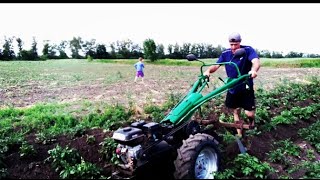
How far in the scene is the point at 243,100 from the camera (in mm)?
6262

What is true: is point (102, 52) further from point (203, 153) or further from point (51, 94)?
point (203, 153)

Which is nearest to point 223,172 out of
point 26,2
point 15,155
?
point 15,155

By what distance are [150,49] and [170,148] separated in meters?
35.6

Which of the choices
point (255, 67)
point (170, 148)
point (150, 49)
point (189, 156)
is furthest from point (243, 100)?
point (150, 49)

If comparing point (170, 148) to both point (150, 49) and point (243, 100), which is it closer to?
point (243, 100)

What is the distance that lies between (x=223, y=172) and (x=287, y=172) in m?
1.18

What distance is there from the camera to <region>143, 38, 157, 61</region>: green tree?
39188mm

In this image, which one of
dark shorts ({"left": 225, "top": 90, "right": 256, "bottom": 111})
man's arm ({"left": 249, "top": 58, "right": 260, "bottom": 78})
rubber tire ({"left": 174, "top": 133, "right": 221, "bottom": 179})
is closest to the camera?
rubber tire ({"left": 174, "top": 133, "right": 221, "bottom": 179})

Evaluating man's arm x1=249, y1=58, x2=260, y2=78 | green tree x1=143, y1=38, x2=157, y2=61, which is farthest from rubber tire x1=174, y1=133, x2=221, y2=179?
green tree x1=143, y1=38, x2=157, y2=61

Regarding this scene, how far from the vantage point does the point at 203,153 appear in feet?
15.2

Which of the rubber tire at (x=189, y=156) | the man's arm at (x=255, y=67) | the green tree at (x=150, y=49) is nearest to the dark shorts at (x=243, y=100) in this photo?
the man's arm at (x=255, y=67)

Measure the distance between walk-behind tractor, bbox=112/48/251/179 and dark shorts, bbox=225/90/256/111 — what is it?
3.39 ft

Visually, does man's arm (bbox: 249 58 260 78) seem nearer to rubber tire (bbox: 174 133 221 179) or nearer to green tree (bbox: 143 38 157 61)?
rubber tire (bbox: 174 133 221 179)

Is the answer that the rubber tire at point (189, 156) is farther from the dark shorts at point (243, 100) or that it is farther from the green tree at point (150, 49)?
the green tree at point (150, 49)
